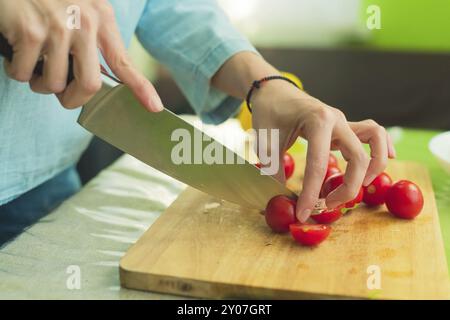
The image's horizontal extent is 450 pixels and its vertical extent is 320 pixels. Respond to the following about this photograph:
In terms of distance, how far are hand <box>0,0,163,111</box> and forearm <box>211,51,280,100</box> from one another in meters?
0.35

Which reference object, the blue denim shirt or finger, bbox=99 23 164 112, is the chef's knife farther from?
the blue denim shirt

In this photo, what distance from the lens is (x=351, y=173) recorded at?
842mm

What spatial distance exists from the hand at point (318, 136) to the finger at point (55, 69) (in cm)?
36

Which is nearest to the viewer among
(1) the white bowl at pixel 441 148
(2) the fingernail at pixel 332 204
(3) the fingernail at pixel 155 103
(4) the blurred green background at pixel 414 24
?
(3) the fingernail at pixel 155 103

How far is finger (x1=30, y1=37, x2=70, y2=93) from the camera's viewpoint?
0.66 meters

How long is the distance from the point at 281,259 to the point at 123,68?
33 centimetres

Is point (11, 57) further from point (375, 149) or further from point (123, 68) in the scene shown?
point (375, 149)

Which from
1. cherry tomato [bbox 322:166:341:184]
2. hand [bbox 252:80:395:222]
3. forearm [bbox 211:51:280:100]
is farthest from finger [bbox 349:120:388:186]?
forearm [bbox 211:51:280:100]

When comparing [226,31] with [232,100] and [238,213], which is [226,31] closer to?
[232,100]

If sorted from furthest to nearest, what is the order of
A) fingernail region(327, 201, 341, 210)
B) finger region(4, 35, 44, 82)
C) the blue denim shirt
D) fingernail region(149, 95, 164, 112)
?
1. the blue denim shirt
2. fingernail region(327, 201, 341, 210)
3. fingernail region(149, 95, 164, 112)
4. finger region(4, 35, 44, 82)

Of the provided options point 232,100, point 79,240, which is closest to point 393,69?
point 232,100

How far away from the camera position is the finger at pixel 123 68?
28.6 inches

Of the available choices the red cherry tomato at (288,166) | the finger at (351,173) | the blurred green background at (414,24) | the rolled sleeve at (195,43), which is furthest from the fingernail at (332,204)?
the blurred green background at (414,24)

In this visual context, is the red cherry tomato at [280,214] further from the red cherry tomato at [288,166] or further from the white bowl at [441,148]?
the white bowl at [441,148]
